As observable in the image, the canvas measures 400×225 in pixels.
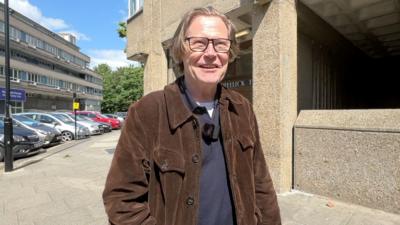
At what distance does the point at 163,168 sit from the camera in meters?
1.54

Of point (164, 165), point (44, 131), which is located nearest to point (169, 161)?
point (164, 165)

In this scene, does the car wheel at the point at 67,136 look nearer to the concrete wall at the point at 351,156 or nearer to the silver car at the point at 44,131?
the silver car at the point at 44,131

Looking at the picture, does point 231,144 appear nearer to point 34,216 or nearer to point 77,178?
point 34,216

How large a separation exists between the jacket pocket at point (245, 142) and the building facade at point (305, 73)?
133 inches

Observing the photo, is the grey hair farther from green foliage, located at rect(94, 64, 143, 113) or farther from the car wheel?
green foliage, located at rect(94, 64, 143, 113)

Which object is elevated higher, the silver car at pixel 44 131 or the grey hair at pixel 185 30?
the grey hair at pixel 185 30

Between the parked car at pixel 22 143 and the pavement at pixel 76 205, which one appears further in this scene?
the parked car at pixel 22 143

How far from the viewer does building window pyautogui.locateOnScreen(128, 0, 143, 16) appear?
427 inches

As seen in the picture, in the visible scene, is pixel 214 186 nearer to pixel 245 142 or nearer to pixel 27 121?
pixel 245 142

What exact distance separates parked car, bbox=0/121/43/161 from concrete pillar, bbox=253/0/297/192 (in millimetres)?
8481

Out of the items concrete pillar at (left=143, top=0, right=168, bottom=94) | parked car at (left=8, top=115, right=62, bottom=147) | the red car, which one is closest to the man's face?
concrete pillar at (left=143, top=0, right=168, bottom=94)

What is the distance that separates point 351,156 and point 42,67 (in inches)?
2012

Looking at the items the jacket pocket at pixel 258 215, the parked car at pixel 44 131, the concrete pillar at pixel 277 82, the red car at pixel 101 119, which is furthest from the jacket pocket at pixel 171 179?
the red car at pixel 101 119

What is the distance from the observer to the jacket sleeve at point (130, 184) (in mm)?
1537
